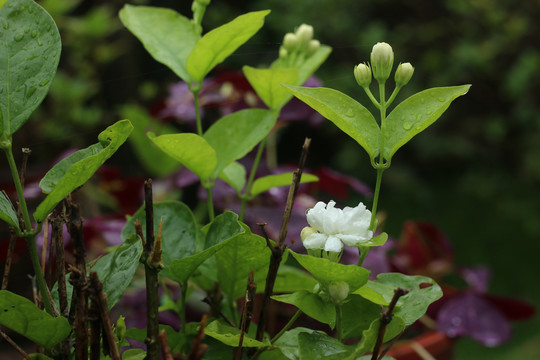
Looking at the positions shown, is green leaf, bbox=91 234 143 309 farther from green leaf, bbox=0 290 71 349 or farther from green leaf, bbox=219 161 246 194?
green leaf, bbox=219 161 246 194

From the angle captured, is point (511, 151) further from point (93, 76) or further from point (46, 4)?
point (46, 4)

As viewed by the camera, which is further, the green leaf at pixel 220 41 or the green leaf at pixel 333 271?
the green leaf at pixel 220 41

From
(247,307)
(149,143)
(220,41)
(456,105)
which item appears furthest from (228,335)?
(456,105)

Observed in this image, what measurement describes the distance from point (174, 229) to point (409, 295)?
0.18m

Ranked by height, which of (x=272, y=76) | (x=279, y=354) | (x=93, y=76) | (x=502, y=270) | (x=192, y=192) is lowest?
(x=502, y=270)

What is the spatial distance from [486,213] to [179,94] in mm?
2143

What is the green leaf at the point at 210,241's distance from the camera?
37 centimetres

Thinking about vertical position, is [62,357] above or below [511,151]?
above

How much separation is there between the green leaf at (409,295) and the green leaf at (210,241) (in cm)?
9

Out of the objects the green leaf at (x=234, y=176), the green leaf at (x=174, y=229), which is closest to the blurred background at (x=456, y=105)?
the green leaf at (x=234, y=176)

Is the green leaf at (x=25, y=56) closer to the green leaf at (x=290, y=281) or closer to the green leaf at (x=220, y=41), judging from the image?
the green leaf at (x=220, y=41)

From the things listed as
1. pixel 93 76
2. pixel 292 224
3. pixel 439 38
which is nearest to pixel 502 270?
pixel 439 38

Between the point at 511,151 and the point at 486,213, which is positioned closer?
the point at 511,151

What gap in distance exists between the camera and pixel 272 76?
490 mm
